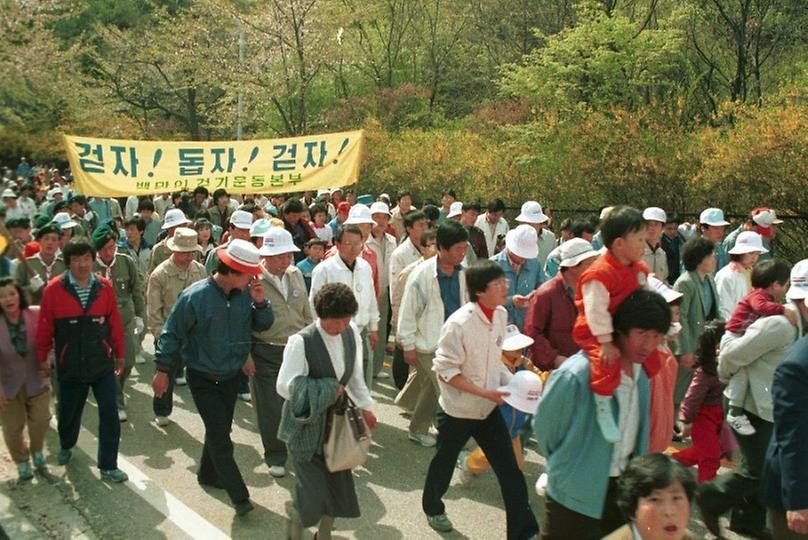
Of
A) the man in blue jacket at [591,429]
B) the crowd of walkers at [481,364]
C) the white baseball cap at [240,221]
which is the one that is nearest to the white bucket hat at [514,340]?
the crowd of walkers at [481,364]

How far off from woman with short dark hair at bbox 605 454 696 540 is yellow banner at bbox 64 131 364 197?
41.4ft

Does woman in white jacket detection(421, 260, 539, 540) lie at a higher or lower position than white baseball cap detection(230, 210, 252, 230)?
lower

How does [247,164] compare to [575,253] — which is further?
[247,164]

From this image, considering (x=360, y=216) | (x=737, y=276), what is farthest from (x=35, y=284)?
(x=737, y=276)

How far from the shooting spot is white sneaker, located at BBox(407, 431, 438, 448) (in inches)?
270

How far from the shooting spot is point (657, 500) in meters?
2.84

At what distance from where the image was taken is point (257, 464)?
6.45 m

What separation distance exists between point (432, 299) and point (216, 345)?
1.79m

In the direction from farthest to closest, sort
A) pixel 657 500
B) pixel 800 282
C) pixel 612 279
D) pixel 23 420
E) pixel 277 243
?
pixel 277 243, pixel 23 420, pixel 800 282, pixel 612 279, pixel 657 500

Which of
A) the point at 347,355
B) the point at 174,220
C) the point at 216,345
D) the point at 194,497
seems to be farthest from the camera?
the point at 174,220

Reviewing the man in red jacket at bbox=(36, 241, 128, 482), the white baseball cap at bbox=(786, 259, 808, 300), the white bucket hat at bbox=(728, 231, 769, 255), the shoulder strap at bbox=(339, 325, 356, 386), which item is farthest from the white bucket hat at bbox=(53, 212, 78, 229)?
the white baseball cap at bbox=(786, 259, 808, 300)

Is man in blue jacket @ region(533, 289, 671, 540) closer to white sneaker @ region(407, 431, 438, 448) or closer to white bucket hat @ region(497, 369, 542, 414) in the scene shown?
white bucket hat @ region(497, 369, 542, 414)

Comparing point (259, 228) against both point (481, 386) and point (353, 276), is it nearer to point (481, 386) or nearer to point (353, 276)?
point (353, 276)

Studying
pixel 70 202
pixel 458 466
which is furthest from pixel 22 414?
pixel 70 202
